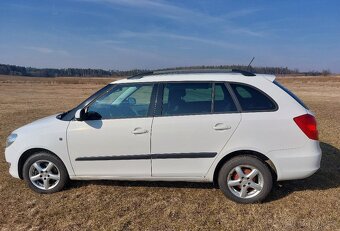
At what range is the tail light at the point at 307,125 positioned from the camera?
13.8 ft

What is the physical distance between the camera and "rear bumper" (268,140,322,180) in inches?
167

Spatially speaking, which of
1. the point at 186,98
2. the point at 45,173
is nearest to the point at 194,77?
the point at 186,98

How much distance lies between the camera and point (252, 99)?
173 inches

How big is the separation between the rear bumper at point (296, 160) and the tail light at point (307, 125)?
9 centimetres

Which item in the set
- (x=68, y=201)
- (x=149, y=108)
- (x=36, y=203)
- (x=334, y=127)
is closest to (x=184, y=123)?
(x=149, y=108)

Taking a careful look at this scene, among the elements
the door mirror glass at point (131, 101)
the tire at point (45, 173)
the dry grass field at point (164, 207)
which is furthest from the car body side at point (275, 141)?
the tire at point (45, 173)

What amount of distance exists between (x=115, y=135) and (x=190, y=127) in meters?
1.02

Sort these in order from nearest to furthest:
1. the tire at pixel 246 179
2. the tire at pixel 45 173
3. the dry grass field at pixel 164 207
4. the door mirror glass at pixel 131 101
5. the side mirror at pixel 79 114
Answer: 1. the dry grass field at pixel 164 207
2. the tire at pixel 246 179
3. the side mirror at pixel 79 114
4. the door mirror glass at pixel 131 101
5. the tire at pixel 45 173

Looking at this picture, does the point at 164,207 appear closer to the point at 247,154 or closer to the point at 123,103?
the point at 247,154

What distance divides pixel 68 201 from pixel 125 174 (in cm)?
86

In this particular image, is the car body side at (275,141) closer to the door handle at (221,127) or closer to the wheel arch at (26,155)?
the door handle at (221,127)

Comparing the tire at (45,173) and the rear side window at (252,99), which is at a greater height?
the rear side window at (252,99)

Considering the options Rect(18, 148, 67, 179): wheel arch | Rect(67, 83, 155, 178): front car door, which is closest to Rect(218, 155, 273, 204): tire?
Rect(67, 83, 155, 178): front car door

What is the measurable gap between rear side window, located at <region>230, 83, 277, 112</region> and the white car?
0.5 inches
